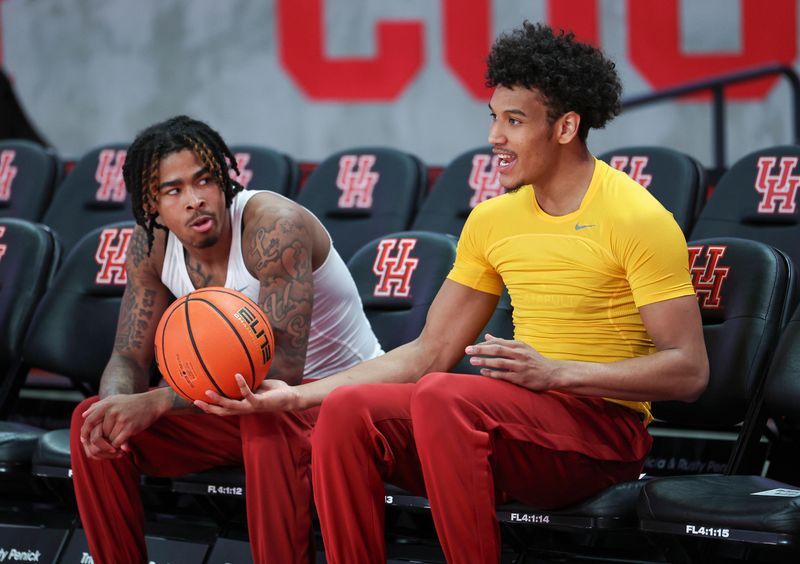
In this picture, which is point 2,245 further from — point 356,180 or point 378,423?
point 378,423

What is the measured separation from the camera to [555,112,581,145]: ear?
2.73m

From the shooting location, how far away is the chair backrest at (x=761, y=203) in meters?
3.75

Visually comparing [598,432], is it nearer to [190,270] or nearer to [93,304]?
[190,270]

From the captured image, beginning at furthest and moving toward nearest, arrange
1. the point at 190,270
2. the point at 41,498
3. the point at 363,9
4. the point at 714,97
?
the point at 363,9
the point at 714,97
the point at 41,498
the point at 190,270

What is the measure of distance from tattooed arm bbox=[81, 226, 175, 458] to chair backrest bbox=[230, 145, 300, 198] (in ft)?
5.25

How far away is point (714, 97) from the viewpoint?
18.2 ft

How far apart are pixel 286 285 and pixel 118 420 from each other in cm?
51

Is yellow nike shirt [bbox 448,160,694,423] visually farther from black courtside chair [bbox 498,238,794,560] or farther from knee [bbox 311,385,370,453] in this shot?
knee [bbox 311,385,370,453]

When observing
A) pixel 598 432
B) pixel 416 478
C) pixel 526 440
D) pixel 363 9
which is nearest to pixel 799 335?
pixel 598 432

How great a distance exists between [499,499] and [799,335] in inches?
31.5

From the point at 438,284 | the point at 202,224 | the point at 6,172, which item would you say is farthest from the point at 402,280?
the point at 6,172

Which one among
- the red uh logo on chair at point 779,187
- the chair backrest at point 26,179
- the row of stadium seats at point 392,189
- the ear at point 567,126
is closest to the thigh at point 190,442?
the ear at point 567,126

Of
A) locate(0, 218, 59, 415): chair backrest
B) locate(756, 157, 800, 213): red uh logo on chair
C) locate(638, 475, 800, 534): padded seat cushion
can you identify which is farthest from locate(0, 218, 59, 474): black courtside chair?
locate(756, 157, 800, 213): red uh logo on chair

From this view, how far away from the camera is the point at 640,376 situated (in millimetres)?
2531
